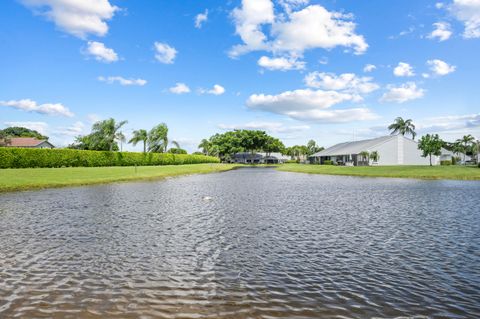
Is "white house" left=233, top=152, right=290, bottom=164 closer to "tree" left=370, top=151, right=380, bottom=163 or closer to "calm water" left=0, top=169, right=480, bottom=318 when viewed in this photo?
"tree" left=370, top=151, right=380, bottom=163

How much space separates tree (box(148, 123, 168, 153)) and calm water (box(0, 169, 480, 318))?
71.9 m

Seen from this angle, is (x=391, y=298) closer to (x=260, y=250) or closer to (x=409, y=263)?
(x=409, y=263)

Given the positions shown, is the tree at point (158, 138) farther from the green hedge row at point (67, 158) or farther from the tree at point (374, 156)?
the tree at point (374, 156)

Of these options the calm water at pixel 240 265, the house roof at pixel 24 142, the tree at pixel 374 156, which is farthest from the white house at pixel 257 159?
the calm water at pixel 240 265

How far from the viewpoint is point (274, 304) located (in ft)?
17.4

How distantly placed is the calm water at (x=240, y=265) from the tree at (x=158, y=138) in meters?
71.9

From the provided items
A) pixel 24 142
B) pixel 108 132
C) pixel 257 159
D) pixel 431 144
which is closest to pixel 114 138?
pixel 108 132

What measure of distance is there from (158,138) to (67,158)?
123ft

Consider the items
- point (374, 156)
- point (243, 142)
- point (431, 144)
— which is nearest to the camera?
point (431, 144)

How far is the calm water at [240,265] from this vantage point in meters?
5.20

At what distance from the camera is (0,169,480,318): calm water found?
520cm

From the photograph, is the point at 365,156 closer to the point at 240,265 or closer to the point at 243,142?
the point at 243,142

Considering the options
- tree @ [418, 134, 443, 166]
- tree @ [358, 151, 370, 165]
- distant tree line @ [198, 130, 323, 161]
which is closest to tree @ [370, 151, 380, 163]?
tree @ [358, 151, 370, 165]

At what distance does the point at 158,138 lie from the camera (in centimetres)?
8550
